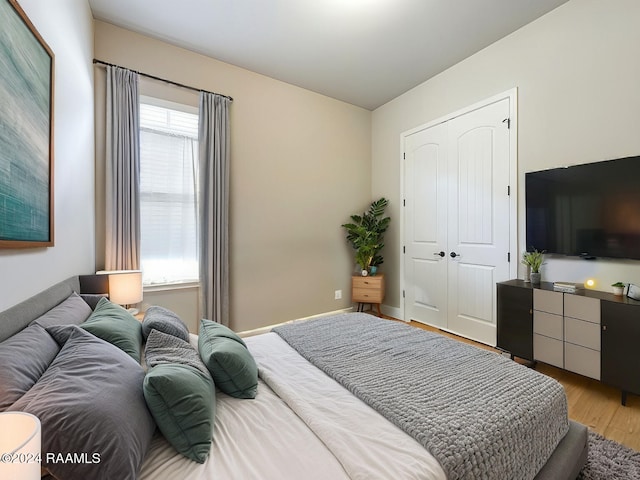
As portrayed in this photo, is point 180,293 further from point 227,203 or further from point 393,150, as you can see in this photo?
point 393,150

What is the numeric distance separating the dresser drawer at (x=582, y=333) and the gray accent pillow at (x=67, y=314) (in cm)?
313

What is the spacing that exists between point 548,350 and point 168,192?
3677 mm

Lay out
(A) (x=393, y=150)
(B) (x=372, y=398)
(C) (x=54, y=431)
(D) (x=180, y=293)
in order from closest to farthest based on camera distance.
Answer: (C) (x=54, y=431), (B) (x=372, y=398), (D) (x=180, y=293), (A) (x=393, y=150)

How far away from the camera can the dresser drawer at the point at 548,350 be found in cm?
227

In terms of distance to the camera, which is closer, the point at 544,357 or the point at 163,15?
the point at 544,357

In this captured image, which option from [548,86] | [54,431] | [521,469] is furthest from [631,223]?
[54,431]

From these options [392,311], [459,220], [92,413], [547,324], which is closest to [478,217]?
[459,220]

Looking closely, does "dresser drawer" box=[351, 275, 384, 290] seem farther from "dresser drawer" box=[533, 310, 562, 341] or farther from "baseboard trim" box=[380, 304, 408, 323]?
"dresser drawer" box=[533, 310, 562, 341]

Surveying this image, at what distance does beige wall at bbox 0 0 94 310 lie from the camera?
1.28m

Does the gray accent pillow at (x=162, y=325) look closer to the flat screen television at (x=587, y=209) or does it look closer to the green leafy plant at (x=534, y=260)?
the green leafy plant at (x=534, y=260)

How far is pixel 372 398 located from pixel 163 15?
129 inches

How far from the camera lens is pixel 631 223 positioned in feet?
6.87

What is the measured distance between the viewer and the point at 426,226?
12.1 feet

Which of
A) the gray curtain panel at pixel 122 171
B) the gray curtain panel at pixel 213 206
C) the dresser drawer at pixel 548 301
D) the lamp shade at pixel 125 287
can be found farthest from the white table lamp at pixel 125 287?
the dresser drawer at pixel 548 301
